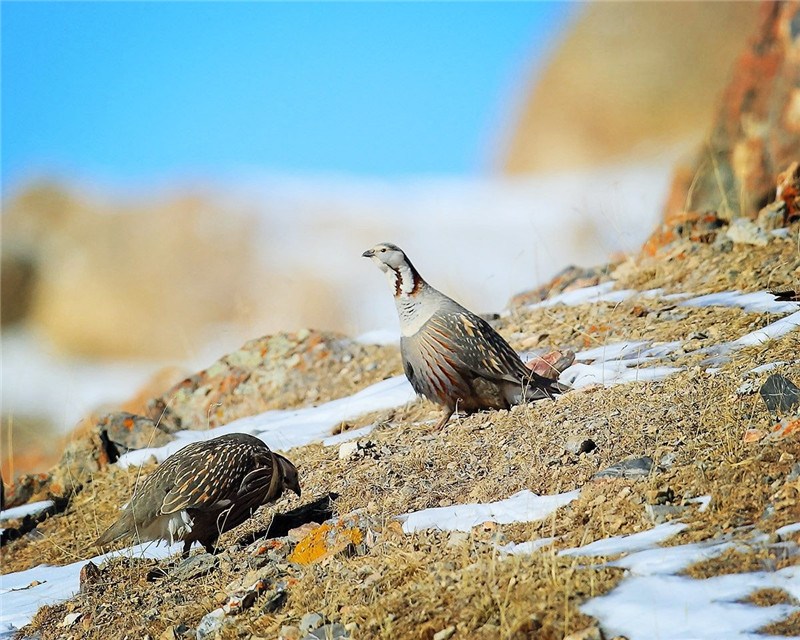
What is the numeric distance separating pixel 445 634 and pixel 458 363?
3053mm

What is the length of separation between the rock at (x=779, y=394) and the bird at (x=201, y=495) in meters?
3.16

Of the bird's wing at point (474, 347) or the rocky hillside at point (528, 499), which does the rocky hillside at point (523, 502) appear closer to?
the rocky hillside at point (528, 499)

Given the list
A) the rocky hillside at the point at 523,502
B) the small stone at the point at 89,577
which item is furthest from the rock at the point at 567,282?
the small stone at the point at 89,577

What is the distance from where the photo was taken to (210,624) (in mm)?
5324

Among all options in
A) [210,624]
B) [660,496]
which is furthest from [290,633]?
[660,496]

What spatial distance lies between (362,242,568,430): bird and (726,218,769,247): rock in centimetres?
322

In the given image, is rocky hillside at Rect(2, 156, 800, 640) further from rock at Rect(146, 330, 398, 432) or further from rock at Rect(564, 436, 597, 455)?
rock at Rect(146, 330, 398, 432)

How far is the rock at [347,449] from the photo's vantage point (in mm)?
7465

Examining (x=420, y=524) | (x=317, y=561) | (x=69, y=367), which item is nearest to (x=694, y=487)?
(x=420, y=524)

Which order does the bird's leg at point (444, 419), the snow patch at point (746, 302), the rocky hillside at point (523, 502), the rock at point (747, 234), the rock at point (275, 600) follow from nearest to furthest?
the rocky hillside at point (523, 502) < the rock at point (275, 600) < the bird's leg at point (444, 419) < the snow patch at point (746, 302) < the rock at point (747, 234)

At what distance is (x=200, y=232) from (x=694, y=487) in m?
31.6

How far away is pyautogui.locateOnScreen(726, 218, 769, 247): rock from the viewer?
379 inches

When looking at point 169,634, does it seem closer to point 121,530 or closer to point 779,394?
point 121,530

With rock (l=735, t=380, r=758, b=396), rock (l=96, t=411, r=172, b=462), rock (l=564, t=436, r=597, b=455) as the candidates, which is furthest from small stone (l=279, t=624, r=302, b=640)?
rock (l=96, t=411, r=172, b=462)
